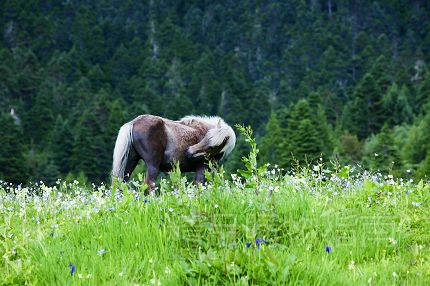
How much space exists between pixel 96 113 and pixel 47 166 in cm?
3229

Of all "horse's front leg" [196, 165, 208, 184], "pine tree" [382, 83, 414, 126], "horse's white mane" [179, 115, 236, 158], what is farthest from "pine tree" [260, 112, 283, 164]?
"horse's front leg" [196, 165, 208, 184]

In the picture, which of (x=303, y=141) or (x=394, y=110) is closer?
(x=303, y=141)

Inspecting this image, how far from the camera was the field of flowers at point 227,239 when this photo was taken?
15.9 ft

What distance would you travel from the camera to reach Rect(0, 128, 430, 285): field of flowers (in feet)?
15.9

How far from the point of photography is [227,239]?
17.0 ft

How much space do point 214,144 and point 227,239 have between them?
6.62 m

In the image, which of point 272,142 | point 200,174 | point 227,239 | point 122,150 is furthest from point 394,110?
point 227,239

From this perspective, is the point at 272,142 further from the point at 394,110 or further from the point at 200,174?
the point at 200,174

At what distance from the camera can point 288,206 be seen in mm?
6141

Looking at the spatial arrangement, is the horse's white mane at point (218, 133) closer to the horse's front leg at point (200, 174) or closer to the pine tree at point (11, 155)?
the horse's front leg at point (200, 174)

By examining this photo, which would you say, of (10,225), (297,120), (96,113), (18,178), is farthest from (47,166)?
(10,225)

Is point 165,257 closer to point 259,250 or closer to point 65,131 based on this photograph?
point 259,250

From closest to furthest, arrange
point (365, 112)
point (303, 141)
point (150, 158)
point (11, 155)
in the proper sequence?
point (150, 158) → point (303, 141) → point (11, 155) → point (365, 112)

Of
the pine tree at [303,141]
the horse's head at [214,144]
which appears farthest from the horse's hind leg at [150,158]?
the pine tree at [303,141]
